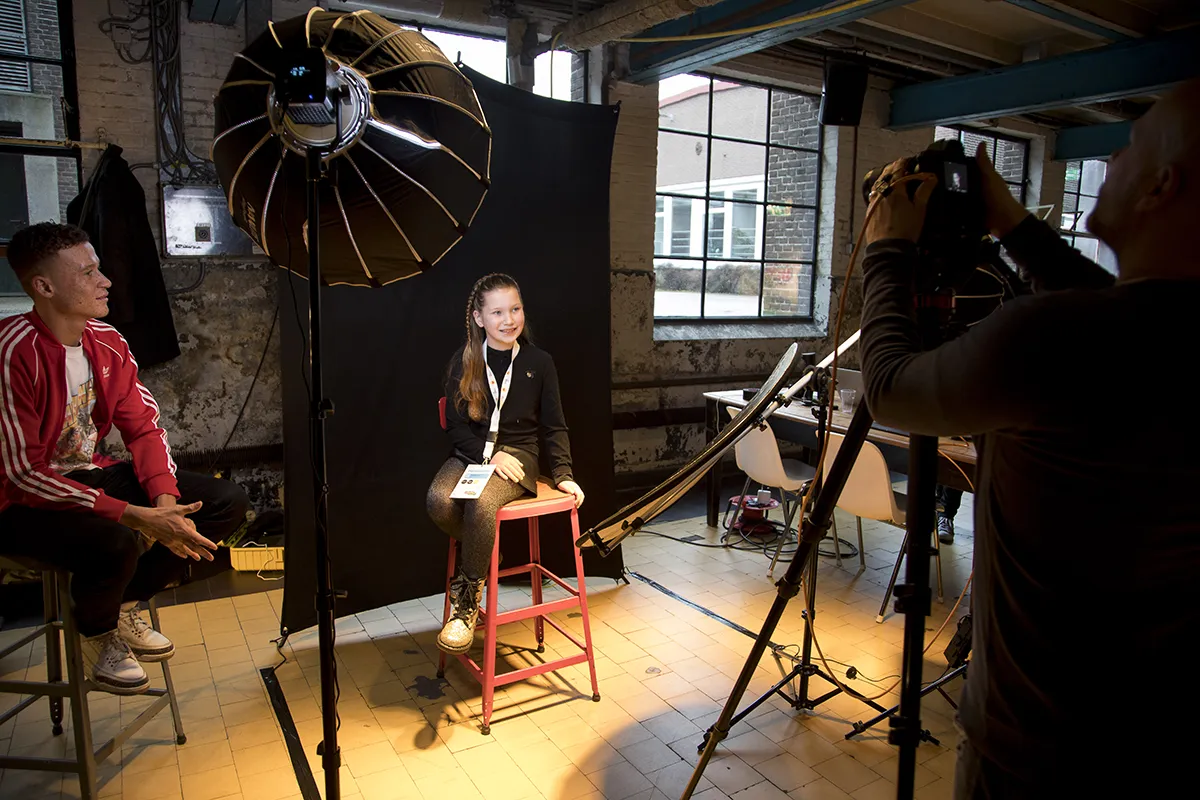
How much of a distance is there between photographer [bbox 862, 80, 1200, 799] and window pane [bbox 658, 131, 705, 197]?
463 centimetres

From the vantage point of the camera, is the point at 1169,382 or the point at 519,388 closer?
the point at 1169,382

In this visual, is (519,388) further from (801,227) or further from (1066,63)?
(1066,63)

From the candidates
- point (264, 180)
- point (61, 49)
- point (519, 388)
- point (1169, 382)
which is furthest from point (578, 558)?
point (61, 49)

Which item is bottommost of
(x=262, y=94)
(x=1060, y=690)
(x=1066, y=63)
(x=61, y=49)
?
(x=1060, y=690)

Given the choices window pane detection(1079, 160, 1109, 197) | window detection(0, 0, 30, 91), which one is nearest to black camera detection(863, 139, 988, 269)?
window detection(0, 0, 30, 91)

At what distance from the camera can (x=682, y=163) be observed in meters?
5.38

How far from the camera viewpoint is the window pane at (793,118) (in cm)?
586

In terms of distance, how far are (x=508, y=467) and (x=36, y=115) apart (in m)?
3.34

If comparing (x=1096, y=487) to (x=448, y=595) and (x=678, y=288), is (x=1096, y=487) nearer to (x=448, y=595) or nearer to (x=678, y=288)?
(x=448, y=595)

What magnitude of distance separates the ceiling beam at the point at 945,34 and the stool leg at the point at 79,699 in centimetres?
498

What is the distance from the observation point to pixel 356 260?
1.75 m

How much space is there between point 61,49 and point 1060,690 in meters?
4.43

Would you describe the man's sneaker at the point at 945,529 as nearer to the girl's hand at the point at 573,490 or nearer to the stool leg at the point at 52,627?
the girl's hand at the point at 573,490

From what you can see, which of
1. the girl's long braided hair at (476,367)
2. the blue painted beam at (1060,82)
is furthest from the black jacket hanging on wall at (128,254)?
the blue painted beam at (1060,82)
